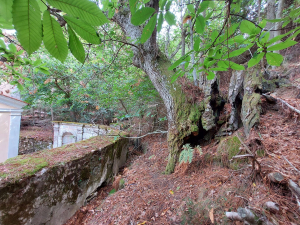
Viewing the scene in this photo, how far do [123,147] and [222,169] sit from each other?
11.5 ft

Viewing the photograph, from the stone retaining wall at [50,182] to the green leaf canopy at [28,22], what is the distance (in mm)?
2649

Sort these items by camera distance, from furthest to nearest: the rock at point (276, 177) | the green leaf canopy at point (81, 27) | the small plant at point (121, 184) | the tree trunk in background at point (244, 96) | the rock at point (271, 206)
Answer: the small plant at point (121, 184) → the tree trunk in background at point (244, 96) → the rock at point (276, 177) → the rock at point (271, 206) → the green leaf canopy at point (81, 27)

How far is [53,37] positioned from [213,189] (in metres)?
2.40

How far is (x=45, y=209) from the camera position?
2.34 metres

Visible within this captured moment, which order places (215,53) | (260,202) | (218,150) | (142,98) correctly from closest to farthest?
(215,53), (260,202), (218,150), (142,98)

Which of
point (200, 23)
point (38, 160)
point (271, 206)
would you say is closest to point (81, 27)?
point (200, 23)

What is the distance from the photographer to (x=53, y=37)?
0.52 meters

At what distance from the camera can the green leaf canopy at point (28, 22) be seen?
0.41m

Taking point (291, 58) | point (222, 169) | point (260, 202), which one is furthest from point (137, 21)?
point (291, 58)

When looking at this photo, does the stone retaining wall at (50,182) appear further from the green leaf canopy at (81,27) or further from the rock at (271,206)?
the rock at (271,206)

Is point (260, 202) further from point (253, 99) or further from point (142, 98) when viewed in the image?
point (142, 98)

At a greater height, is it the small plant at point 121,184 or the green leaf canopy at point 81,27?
the green leaf canopy at point 81,27

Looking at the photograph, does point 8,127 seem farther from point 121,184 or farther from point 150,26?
point 150,26

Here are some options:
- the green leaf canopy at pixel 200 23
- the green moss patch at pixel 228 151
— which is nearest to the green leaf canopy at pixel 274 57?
the green leaf canopy at pixel 200 23
